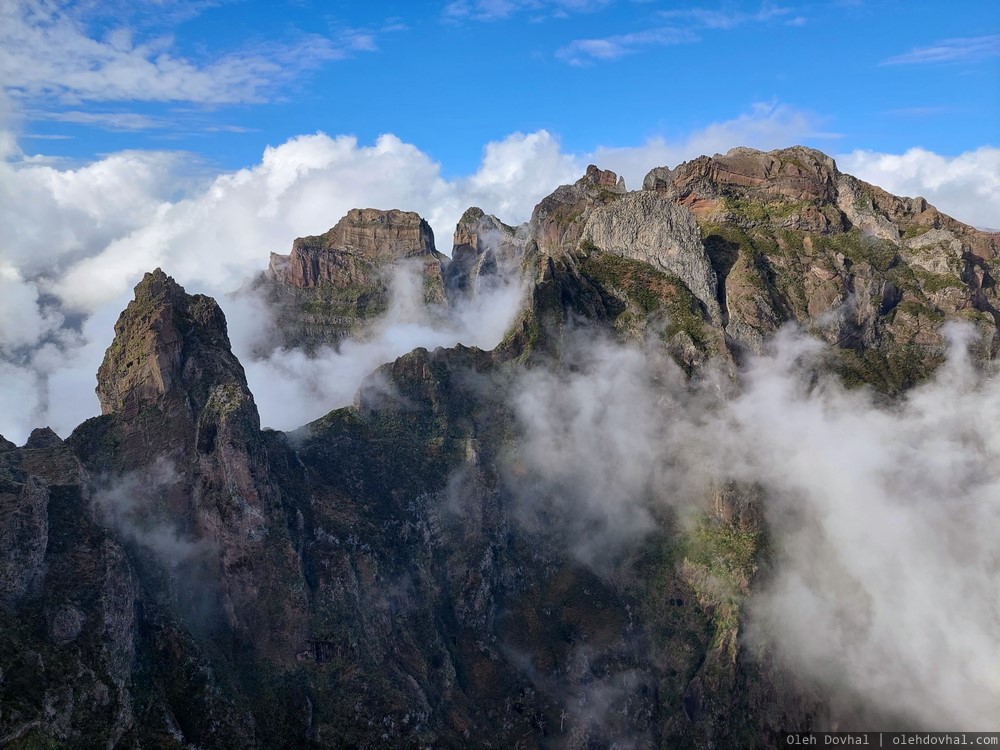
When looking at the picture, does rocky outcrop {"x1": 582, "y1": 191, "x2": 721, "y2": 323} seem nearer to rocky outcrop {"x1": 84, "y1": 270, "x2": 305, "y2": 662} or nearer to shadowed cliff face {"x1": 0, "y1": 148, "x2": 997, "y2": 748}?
shadowed cliff face {"x1": 0, "y1": 148, "x2": 997, "y2": 748}

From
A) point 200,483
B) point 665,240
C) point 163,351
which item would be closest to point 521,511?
point 200,483

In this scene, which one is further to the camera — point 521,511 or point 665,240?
point 665,240

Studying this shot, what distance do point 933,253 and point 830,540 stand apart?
83397 mm

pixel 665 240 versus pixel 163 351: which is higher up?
pixel 665 240

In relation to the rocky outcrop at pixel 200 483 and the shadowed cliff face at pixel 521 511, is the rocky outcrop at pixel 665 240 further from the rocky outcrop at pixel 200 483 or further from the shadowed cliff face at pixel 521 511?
the rocky outcrop at pixel 200 483

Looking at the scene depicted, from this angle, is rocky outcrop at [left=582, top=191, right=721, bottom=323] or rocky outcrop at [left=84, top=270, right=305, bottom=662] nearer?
rocky outcrop at [left=84, top=270, right=305, bottom=662]

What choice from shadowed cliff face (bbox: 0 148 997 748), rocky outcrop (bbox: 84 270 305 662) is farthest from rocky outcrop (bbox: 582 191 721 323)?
rocky outcrop (bbox: 84 270 305 662)

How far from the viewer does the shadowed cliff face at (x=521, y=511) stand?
8794 centimetres

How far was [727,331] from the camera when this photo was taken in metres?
159

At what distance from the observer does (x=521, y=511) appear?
454ft

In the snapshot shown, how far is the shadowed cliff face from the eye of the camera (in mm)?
87938

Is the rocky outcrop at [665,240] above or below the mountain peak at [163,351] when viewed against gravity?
above

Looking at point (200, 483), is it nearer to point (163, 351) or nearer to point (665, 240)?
point (163, 351)

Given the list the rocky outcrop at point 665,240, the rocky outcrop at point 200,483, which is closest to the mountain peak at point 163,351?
the rocky outcrop at point 200,483
